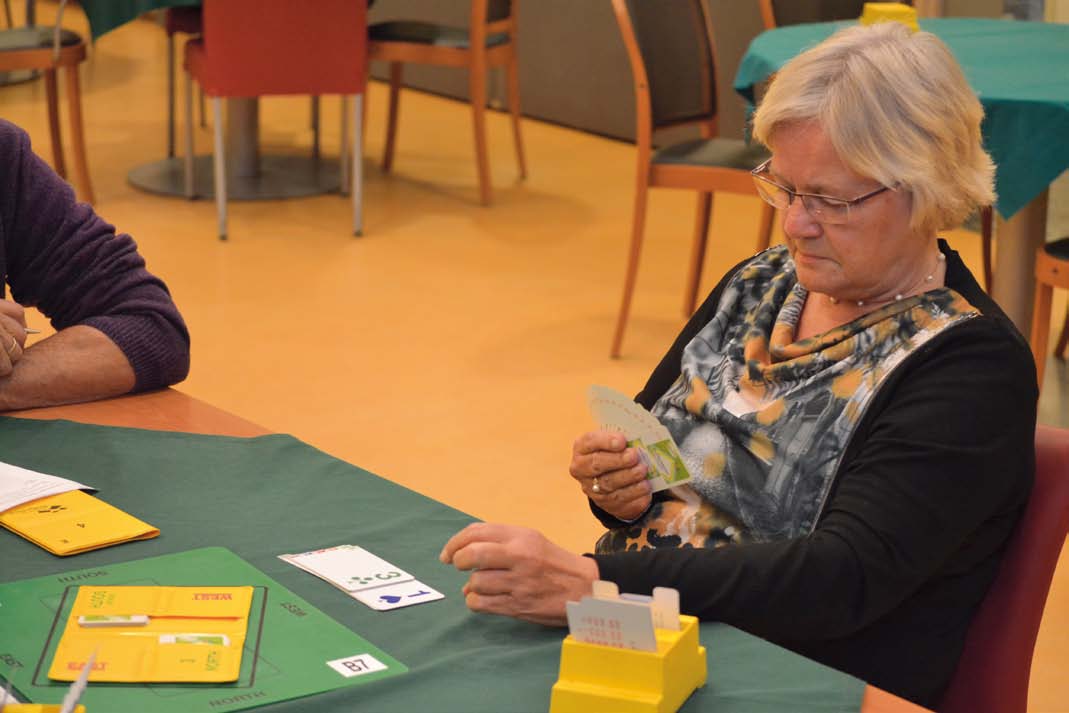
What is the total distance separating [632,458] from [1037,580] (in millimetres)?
Answer: 433

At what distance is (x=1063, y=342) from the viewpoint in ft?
13.6

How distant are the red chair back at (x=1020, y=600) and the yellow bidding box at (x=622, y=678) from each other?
19.5 inches

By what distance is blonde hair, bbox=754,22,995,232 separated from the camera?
148cm

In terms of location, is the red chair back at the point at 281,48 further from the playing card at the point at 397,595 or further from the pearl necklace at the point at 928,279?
the playing card at the point at 397,595

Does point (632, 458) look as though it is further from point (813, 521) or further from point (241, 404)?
point (241, 404)

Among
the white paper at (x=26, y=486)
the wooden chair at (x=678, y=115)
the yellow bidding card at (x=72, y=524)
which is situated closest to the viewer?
the yellow bidding card at (x=72, y=524)

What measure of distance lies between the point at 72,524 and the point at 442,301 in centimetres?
317

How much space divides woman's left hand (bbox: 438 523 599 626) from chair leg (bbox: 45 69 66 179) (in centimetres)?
431

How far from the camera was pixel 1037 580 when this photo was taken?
4.89 ft

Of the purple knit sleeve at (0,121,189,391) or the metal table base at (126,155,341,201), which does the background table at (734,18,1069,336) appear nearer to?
the purple knit sleeve at (0,121,189,391)

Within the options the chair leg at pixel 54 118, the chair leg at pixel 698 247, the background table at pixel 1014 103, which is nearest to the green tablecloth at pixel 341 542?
the background table at pixel 1014 103

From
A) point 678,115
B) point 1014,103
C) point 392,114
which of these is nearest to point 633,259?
point 678,115

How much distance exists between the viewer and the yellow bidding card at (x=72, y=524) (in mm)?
1437

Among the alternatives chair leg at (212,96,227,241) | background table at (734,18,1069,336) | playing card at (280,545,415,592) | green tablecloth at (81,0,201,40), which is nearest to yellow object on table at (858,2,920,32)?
background table at (734,18,1069,336)
